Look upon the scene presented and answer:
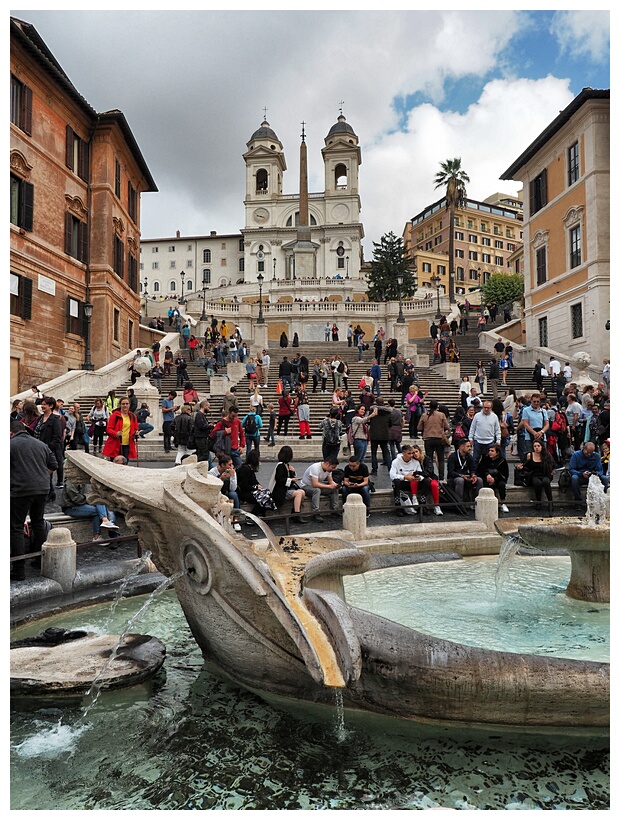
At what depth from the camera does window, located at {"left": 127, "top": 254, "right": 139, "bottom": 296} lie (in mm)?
33859

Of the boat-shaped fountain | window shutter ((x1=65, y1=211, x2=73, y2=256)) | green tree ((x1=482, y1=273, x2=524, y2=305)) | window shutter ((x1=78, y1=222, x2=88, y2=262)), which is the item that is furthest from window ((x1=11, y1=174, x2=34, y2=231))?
green tree ((x1=482, y1=273, x2=524, y2=305))

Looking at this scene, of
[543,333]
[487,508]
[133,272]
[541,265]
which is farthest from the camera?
[133,272]

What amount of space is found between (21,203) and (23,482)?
805 inches

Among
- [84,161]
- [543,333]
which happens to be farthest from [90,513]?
[543,333]

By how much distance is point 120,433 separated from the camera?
10008mm

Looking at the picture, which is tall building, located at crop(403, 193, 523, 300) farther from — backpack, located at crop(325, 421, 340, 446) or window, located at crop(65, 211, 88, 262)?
backpack, located at crop(325, 421, 340, 446)

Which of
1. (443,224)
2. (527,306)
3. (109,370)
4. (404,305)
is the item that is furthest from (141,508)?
(443,224)

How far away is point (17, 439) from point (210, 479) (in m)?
3.11

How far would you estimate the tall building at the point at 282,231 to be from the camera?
77.1 metres

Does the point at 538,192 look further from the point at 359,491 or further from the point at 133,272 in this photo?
the point at 359,491

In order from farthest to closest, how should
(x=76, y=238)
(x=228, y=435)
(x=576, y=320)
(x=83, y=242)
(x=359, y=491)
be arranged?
(x=83, y=242)
(x=76, y=238)
(x=576, y=320)
(x=228, y=435)
(x=359, y=491)

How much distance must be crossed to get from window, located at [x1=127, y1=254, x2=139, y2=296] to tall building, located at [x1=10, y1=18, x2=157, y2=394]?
2.08 feet

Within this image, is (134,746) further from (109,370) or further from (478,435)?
(109,370)


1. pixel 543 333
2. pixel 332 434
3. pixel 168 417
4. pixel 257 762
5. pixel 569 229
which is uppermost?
pixel 569 229
